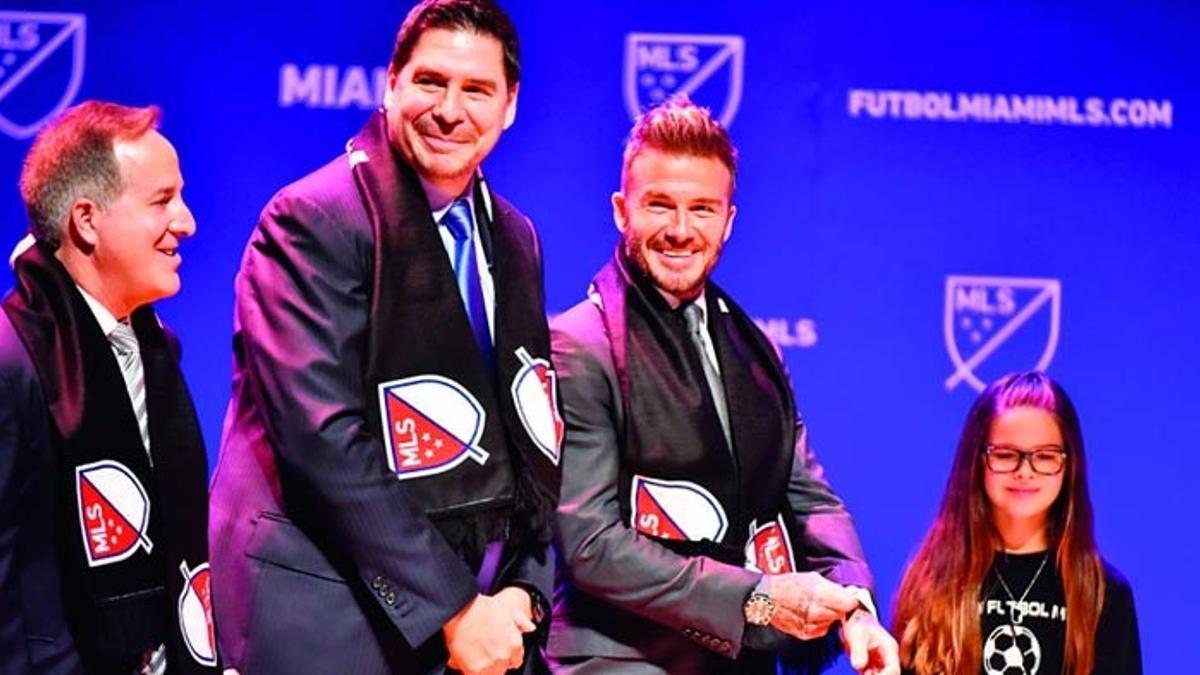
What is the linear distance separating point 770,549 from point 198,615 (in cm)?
115

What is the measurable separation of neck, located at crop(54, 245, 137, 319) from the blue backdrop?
5.72 feet

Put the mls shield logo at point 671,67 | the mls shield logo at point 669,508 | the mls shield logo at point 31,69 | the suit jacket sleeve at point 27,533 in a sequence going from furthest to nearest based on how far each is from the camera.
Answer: the mls shield logo at point 671,67
the mls shield logo at point 31,69
the mls shield logo at point 669,508
the suit jacket sleeve at point 27,533

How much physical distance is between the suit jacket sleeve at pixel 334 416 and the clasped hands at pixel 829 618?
722 mm

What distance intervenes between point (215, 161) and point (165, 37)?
0.33 metres

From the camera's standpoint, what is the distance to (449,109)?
10.2 ft

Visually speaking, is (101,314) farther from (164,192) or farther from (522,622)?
(522,622)

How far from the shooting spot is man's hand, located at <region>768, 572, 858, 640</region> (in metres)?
3.43

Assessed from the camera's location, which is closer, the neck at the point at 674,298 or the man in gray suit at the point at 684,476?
the man in gray suit at the point at 684,476

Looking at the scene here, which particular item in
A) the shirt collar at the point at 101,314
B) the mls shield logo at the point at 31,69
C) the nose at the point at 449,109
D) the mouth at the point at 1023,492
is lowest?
the mouth at the point at 1023,492

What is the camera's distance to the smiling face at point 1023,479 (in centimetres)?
407

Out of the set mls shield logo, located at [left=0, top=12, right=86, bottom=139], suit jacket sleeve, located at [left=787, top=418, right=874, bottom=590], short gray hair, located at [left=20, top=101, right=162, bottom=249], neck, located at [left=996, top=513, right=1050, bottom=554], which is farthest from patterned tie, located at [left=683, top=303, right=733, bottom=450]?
→ mls shield logo, located at [left=0, top=12, right=86, bottom=139]

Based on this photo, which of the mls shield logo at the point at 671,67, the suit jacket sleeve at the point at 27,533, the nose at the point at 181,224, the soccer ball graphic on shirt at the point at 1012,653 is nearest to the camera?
the suit jacket sleeve at the point at 27,533

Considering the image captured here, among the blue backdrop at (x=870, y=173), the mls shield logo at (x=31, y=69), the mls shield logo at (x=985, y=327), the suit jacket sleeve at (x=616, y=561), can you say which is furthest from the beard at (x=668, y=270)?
the mls shield logo at (x=31, y=69)

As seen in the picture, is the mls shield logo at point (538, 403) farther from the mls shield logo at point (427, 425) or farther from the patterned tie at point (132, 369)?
the patterned tie at point (132, 369)
